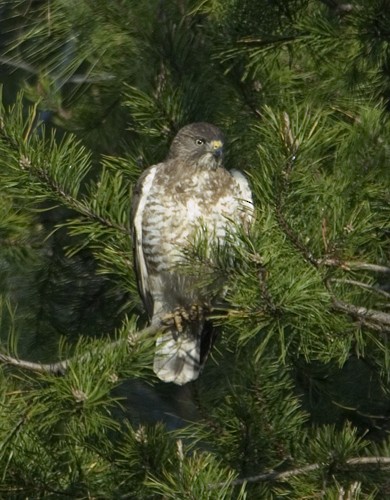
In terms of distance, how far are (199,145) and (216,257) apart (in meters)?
1.42

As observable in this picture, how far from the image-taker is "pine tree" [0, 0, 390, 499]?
2781mm

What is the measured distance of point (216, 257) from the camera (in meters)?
2.76

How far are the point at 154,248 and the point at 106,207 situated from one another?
49 cm

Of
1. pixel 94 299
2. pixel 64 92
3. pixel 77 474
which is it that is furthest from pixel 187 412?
pixel 77 474

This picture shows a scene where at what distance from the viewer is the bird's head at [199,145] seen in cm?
414

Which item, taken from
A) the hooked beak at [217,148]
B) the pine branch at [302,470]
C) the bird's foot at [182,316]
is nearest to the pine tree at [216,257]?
the pine branch at [302,470]

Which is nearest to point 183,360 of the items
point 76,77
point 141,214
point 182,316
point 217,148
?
point 182,316

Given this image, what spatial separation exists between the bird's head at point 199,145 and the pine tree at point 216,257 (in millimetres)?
64

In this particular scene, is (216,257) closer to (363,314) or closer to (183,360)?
(363,314)

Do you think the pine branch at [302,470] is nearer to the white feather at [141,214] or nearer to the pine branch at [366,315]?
the pine branch at [366,315]

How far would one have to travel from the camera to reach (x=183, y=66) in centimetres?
429

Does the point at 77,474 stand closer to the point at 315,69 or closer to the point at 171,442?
the point at 171,442

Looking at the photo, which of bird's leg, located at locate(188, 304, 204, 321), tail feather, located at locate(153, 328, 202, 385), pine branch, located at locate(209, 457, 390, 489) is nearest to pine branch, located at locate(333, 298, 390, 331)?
pine branch, located at locate(209, 457, 390, 489)

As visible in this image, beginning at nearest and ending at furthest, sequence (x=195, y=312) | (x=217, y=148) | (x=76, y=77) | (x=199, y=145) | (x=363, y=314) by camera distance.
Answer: (x=363, y=314), (x=199, y=145), (x=217, y=148), (x=195, y=312), (x=76, y=77)
